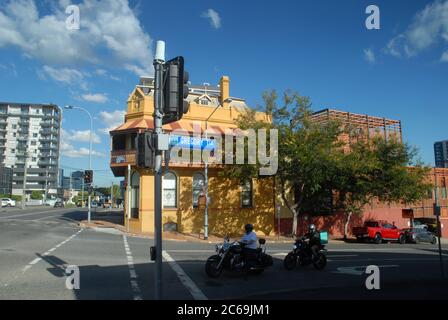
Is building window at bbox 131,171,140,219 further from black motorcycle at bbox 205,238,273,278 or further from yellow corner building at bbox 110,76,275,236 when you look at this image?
black motorcycle at bbox 205,238,273,278

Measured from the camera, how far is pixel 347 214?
111ft

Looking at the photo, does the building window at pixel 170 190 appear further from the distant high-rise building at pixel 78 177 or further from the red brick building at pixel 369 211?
the distant high-rise building at pixel 78 177

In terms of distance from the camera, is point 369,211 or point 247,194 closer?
point 247,194

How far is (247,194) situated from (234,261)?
70.3 feet

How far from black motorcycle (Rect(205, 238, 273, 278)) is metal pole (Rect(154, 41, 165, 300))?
493 centimetres

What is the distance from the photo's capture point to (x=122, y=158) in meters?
31.2

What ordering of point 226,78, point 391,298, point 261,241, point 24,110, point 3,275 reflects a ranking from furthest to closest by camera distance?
point 24,110 → point 226,78 → point 261,241 → point 3,275 → point 391,298

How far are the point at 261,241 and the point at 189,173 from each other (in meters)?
19.0

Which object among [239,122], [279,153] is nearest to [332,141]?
[279,153]

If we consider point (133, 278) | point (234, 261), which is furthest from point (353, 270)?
point (133, 278)

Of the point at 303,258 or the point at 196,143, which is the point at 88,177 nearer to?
the point at 196,143

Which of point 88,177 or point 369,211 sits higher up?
point 88,177

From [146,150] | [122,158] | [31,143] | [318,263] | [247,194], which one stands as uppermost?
[31,143]
